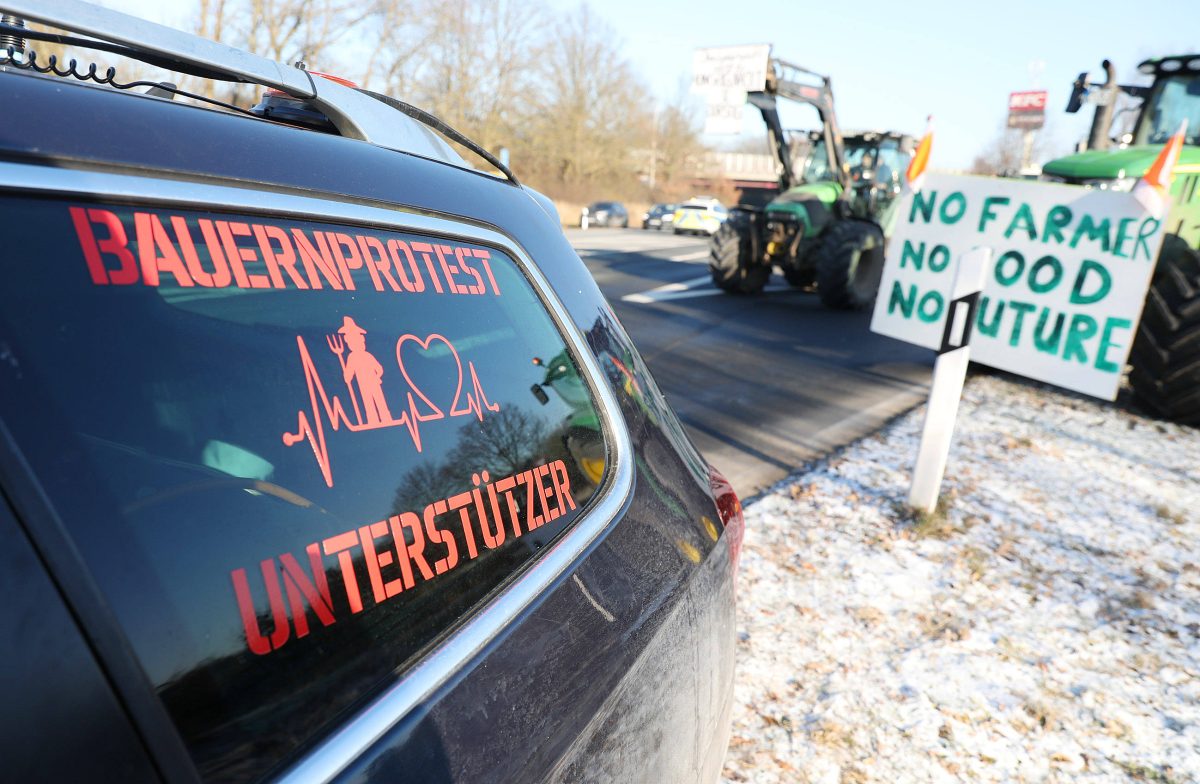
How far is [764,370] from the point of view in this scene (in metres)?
7.50

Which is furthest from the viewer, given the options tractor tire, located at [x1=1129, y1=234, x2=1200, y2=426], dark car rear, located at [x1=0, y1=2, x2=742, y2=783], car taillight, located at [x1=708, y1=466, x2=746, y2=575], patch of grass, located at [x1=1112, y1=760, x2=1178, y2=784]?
tractor tire, located at [x1=1129, y1=234, x2=1200, y2=426]

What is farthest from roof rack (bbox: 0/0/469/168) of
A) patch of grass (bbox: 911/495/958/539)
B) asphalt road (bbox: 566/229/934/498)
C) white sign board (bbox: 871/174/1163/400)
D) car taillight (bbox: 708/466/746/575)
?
white sign board (bbox: 871/174/1163/400)

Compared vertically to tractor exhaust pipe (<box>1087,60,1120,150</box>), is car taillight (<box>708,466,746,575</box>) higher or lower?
lower

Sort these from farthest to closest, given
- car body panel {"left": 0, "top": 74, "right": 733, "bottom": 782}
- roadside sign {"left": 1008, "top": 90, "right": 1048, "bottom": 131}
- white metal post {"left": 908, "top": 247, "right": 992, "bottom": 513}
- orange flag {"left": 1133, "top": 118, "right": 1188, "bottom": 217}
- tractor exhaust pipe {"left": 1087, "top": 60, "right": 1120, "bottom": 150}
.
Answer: roadside sign {"left": 1008, "top": 90, "right": 1048, "bottom": 131} < tractor exhaust pipe {"left": 1087, "top": 60, "right": 1120, "bottom": 150} < orange flag {"left": 1133, "top": 118, "right": 1188, "bottom": 217} < white metal post {"left": 908, "top": 247, "right": 992, "bottom": 513} < car body panel {"left": 0, "top": 74, "right": 733, "bottom": 782}

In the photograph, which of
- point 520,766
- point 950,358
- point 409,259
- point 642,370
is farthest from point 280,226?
point 950,358

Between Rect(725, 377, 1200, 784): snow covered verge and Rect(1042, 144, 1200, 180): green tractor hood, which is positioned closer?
Rect(725, 377, 1200, 784): snow covered verge

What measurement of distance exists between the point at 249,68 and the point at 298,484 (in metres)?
0.67

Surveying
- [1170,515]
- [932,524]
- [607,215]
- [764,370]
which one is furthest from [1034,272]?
[607,215]

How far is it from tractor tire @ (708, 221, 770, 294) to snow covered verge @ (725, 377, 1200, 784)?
704 cm

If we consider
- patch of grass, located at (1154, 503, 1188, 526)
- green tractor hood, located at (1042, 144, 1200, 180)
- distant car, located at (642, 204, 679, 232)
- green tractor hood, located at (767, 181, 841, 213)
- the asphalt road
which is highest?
green tractor hood, located at (1042, 144, 1200, 180)

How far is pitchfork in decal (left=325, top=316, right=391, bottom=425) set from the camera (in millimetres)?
966

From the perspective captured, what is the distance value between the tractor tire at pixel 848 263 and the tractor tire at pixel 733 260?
1.07m

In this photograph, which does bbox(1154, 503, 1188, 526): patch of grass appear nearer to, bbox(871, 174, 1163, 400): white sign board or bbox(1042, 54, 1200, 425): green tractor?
bbox(871, 174, 1163, 400): white sign board

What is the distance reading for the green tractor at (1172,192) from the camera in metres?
6.00
